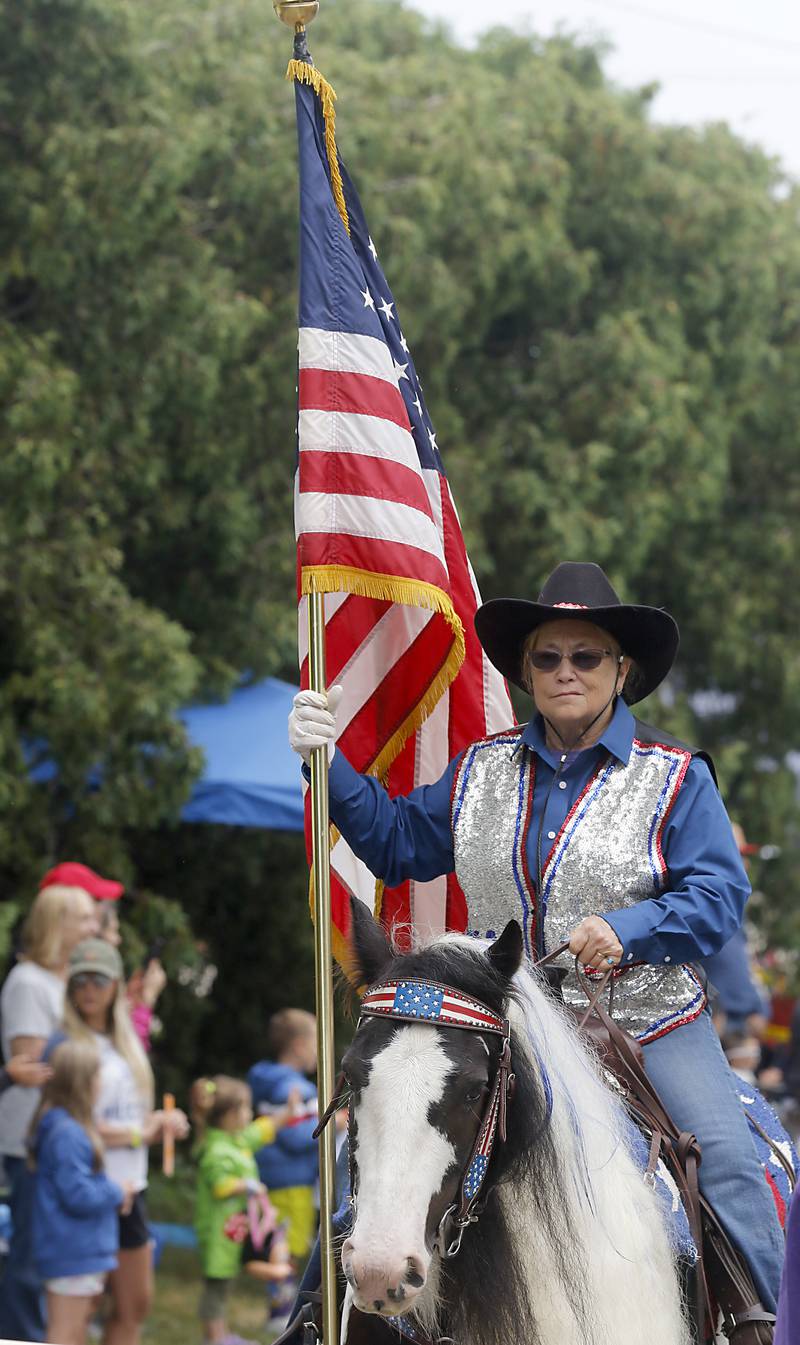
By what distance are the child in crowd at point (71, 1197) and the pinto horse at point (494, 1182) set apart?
11.9 feet

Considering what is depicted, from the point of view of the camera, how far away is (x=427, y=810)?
420 centimetres

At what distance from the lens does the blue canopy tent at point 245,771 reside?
10.1 meters

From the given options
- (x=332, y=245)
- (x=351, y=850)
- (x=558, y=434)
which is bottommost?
(x=351, y=850)

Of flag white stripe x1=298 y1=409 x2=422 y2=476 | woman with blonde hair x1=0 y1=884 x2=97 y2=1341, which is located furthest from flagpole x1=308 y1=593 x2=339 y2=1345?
woman with blonde hair x1=0 y1=884 x2=97 y2=1341

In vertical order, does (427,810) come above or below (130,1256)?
above

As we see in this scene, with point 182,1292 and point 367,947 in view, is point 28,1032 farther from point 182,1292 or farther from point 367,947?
point 367,947

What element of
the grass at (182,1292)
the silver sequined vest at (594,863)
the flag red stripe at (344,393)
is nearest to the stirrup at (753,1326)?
the silver sequined vest at (594,863)

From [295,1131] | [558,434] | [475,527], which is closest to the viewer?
[295,1131]

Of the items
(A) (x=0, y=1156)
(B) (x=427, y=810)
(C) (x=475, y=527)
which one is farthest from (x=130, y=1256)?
(C) (x=475, y=527)

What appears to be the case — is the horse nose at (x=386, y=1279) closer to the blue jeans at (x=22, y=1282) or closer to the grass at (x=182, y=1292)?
the blue jeans at (x=22, y=1282)

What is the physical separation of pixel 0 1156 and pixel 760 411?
1045 cm

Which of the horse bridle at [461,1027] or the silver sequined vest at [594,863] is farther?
the silver sequined vest at [594,863]

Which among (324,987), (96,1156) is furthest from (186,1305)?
(324,987)

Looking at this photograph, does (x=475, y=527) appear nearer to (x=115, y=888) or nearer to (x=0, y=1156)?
(x=115, y=888)
